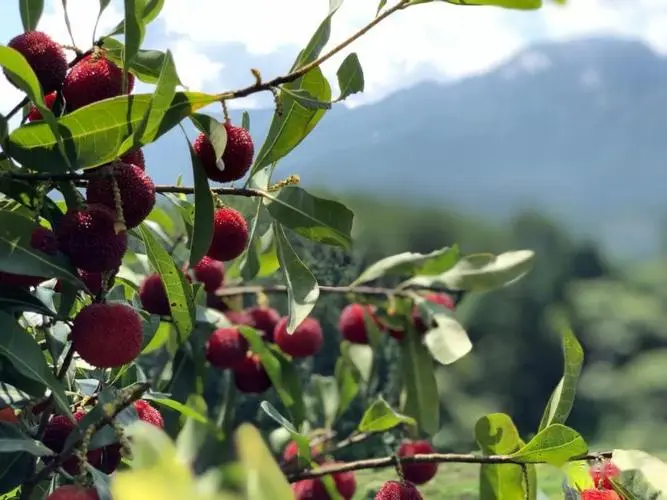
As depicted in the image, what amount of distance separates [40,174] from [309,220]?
0.52 feet

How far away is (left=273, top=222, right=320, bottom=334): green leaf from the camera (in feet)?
1.54

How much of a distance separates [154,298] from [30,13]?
0.73 ft

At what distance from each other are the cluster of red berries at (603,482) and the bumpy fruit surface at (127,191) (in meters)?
0.29

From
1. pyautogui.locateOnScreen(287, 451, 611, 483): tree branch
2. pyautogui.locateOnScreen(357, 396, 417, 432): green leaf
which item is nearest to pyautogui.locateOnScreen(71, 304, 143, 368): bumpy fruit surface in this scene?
pyautogui.locateOnScreen(287, 451, 611, 483): tree branch

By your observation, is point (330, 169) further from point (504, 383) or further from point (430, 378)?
point (504, 383)

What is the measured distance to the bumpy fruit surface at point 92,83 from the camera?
414 mm

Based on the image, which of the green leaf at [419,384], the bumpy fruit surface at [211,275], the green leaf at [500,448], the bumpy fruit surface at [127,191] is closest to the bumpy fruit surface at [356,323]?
the green leaf at [419,384]

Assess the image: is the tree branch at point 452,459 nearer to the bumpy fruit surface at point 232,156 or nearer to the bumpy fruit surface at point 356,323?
the bumpy fruit surface at point 232,156

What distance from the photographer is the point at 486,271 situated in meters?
0.95

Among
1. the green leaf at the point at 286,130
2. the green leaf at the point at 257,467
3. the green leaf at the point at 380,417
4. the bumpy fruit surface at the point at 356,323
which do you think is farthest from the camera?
the bumpy fruit surface at the point at 356,323

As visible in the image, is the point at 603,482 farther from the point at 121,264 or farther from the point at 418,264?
the point at 418,264

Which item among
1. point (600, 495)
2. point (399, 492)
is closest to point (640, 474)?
point (600, 495)

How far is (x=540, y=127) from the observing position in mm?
1334

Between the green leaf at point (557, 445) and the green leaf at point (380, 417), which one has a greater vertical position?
the green leaf at point (557, 445)
